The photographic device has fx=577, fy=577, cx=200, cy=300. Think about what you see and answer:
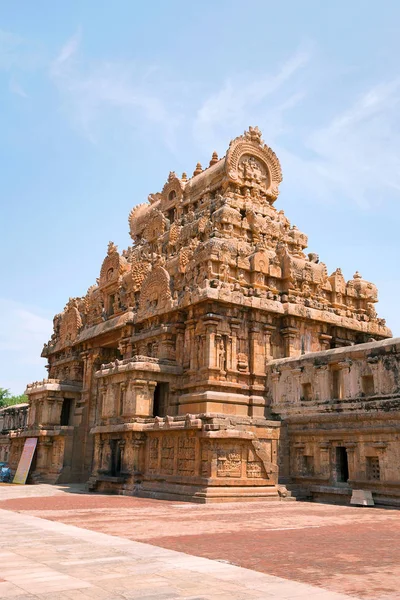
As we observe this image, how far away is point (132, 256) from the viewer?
39656 millimetres

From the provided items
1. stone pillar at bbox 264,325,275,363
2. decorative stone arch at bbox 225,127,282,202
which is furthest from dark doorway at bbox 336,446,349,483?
decorative stone arch at bbox 225,127,282,202

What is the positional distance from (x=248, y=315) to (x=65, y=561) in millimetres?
21601

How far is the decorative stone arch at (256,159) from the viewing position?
119ft

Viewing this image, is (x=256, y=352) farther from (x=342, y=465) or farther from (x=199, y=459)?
(x=199, y=459)

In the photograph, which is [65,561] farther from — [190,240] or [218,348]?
[190,240]

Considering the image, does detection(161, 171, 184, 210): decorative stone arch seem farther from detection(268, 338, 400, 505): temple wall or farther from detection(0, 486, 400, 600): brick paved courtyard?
detection(0, 486, 400, 600): brick paved courtyard

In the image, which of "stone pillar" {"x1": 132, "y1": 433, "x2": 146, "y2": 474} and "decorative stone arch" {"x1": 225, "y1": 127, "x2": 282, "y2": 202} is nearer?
"stone pillar" {"x1": 132, "y1": 433, "x2": 146, "y2": 474}

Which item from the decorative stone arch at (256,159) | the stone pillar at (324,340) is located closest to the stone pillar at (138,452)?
the stone pillar at (324,340)

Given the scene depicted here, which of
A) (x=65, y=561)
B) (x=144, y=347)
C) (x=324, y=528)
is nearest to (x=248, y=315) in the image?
(x=144, y=347)

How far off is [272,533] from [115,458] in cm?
1666

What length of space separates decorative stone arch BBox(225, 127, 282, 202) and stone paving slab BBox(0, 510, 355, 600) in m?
28.2

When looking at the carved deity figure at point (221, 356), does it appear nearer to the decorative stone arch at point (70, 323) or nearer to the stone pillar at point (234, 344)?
the stone pillar at point (234, 344)

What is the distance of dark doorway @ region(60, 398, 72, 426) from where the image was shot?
40178 mm

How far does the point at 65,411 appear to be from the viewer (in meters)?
40.5
